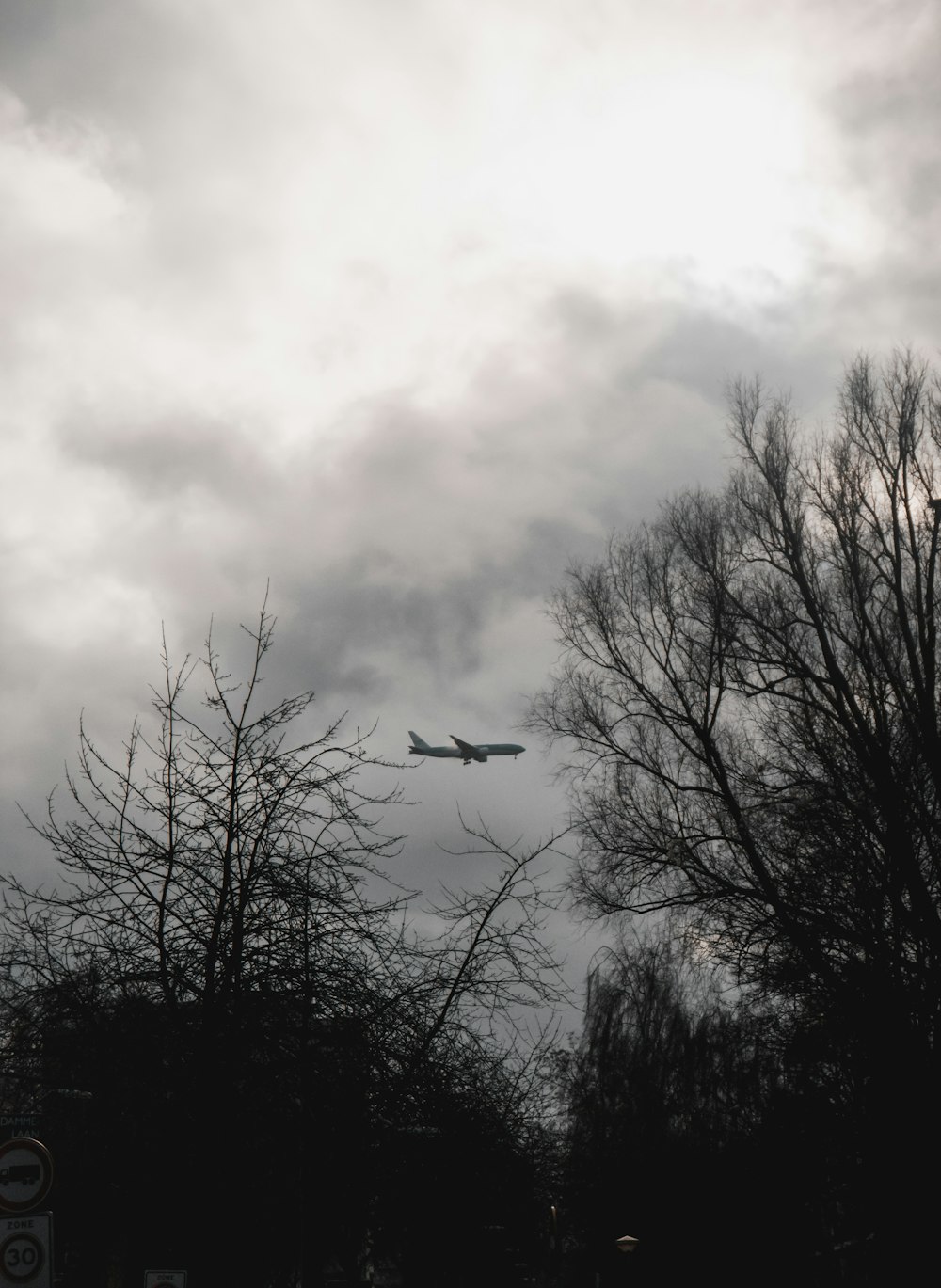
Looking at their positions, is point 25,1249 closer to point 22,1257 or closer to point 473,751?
point 22,1257

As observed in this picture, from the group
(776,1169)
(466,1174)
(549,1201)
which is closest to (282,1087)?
(466,1174)

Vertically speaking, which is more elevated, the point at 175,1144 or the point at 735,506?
the point at 735,506

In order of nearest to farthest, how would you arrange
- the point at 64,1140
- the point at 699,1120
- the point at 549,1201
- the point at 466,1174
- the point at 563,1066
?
the point at 64,1140 → the point at 466,1174 → the point at 563,1066 → the point at 549,1201 → the point at 699,1120

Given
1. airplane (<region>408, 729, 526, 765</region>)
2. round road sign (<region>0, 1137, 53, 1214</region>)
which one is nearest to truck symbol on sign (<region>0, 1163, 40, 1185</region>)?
round road sign (<region>0, 1137, 53, 1214</region>)

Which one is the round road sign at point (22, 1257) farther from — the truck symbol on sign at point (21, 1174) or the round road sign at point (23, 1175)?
the truck symbol on sign at point (21, 1174)

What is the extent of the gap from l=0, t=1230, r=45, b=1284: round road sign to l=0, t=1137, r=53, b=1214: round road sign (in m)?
0.15

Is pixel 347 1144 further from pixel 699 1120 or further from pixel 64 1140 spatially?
pixel 699 1120

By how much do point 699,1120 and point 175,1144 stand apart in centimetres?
3844

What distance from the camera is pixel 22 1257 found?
7.16 m

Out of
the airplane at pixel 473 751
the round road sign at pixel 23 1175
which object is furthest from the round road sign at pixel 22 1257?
the airplane at pixel 473 751

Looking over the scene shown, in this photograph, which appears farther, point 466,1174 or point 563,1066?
point 563,1066

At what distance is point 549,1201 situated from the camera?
33.6 m

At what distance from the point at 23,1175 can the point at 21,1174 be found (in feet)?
0.05

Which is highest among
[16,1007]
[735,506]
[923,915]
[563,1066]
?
[735,506]
